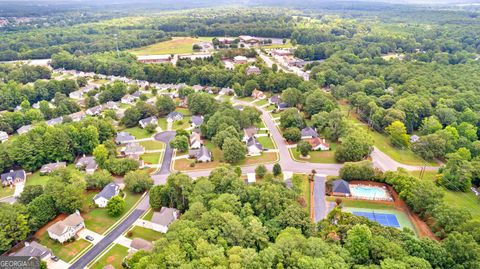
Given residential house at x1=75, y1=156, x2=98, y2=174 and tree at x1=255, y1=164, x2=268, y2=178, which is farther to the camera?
residential house at x1=75, y1=156, x2=98, y2=174

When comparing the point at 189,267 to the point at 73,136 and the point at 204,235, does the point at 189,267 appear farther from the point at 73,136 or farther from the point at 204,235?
the point at 73,136

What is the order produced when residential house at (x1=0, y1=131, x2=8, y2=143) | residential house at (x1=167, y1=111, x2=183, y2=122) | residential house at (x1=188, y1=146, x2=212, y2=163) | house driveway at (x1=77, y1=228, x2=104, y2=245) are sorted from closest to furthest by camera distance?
house driveway at (x1=77, y1=228, x2=104, y2=245) < residential house at (x1=188, y1=146, x2=212, y2=163) < residential house at (x1=0, y1=131, x2=8, y2=143) < residential house at (x1=167, y1=111, x2=183, y2=122)

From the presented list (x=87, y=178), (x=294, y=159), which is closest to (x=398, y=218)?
(x=294, y=159)

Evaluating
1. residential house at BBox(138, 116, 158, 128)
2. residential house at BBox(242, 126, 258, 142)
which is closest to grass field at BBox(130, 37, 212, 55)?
residential house at BBox(138, 116, 158, 128)

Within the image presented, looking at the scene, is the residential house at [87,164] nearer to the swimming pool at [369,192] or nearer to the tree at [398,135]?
the swimming pool at [369,192]

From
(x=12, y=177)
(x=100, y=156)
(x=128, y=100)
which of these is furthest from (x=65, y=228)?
(x=128, y=100)

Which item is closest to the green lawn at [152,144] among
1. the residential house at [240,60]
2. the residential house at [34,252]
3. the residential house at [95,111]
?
the residential house at [95,111]

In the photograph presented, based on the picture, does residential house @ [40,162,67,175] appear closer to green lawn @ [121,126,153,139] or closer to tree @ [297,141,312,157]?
green lawn @ [121,126,153,139]
